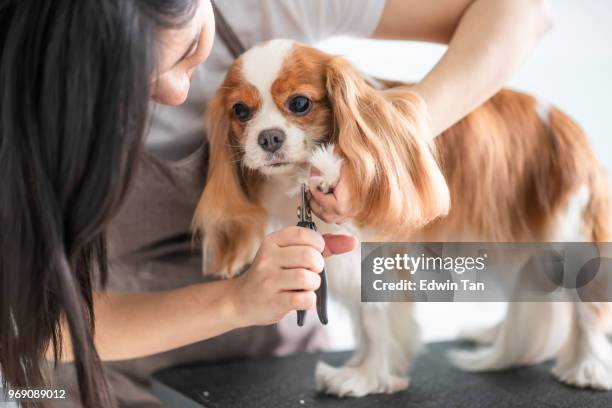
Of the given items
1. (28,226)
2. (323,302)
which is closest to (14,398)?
(28,226)

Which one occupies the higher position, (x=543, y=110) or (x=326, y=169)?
(x=543, y=110)

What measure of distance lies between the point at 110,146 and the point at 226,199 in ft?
0.83

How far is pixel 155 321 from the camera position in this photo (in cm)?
87

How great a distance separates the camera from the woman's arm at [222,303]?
2.39 ft

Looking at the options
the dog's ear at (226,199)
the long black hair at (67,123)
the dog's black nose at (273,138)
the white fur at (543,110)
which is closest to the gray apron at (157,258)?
the dog's ear at (226,199)

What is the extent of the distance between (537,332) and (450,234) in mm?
282

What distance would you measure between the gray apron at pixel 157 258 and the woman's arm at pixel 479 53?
35 cm

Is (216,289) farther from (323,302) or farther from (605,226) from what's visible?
(605,226)

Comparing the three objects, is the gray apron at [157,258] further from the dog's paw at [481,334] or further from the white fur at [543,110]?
the white fur at [543,110]

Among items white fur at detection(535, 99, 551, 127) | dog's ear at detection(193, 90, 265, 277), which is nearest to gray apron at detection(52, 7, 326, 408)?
dog's ear at detection(193, 90, 265, 277)

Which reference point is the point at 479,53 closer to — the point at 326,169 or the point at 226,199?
the point at 326,169

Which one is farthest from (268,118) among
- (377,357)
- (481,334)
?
(481,334)

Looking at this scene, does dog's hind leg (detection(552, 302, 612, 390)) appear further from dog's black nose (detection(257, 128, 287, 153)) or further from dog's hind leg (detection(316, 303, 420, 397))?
dog's black nose (detection(257, 128, 287, 153))

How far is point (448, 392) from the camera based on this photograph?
3.13 ft
